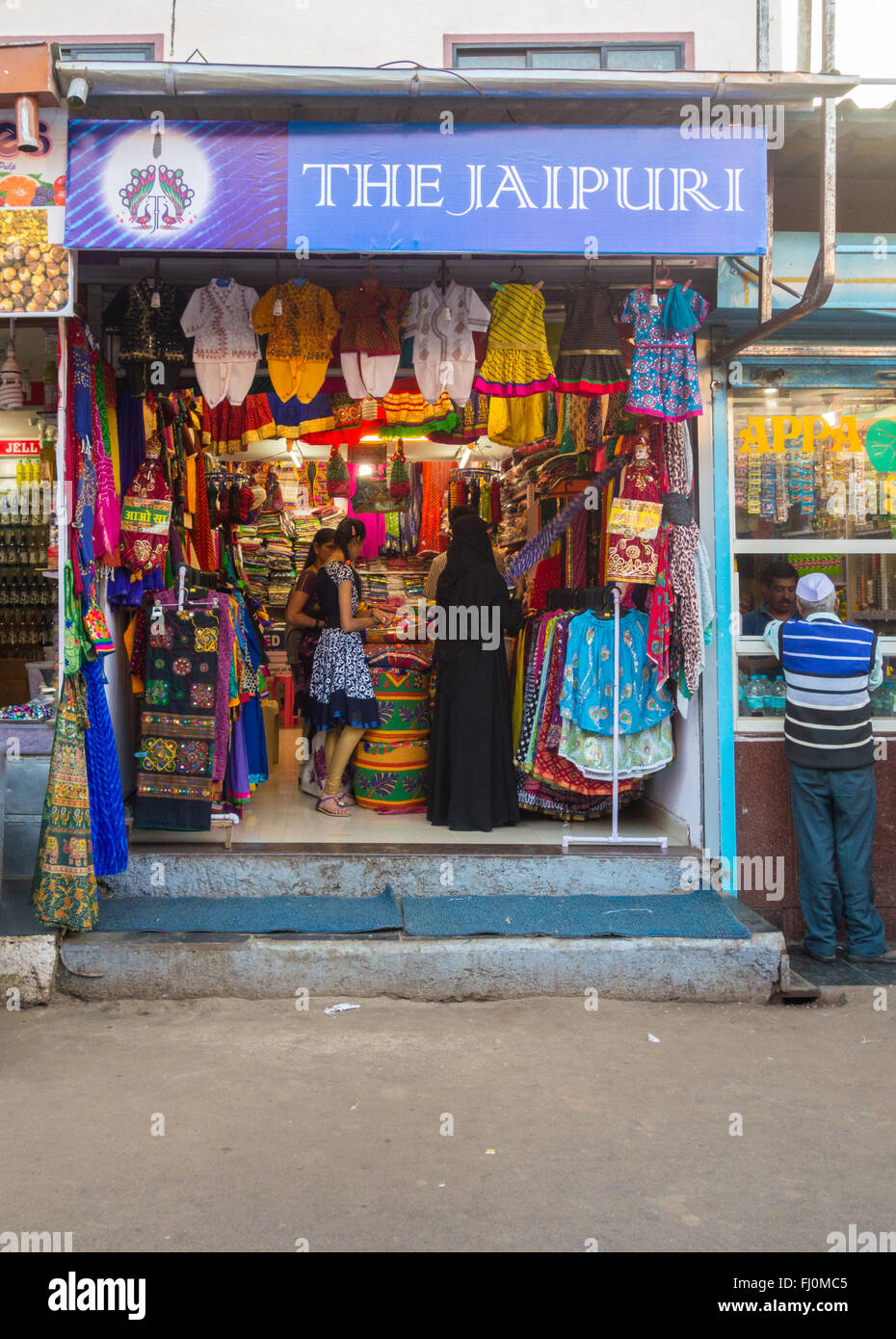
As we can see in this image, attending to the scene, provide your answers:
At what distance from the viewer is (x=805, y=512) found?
6.13 m

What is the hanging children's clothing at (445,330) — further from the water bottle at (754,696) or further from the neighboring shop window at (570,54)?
the neighboring shop window at (570,54)

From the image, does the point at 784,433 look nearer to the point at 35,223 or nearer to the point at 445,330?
the point at 445,330

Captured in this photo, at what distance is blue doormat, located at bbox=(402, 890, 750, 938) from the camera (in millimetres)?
5180

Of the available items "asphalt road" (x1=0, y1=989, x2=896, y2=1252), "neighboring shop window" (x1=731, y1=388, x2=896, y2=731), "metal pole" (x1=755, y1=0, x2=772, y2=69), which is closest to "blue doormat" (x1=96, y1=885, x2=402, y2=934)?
"asphalt road" (x1=0, y1=989, x2=896, y2=1252)

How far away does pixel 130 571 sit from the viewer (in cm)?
607

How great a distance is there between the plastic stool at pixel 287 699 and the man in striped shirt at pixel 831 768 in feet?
20.5

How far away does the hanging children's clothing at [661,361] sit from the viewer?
5.56 meters

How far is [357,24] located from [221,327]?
2968mm

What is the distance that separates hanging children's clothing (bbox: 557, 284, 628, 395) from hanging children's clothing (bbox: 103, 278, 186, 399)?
76.8 inches

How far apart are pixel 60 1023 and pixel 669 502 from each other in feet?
12.7

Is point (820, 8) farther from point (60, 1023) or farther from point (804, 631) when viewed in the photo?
point (60, 1023)

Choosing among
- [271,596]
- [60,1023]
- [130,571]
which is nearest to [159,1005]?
[60,1023]

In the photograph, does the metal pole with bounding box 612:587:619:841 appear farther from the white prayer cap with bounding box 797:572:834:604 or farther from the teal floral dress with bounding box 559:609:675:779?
the white prayer cap with bounding box 797:572:834:604

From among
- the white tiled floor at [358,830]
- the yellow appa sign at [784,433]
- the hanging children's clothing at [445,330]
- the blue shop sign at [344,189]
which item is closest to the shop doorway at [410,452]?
the white tiled floor at [358,830]
